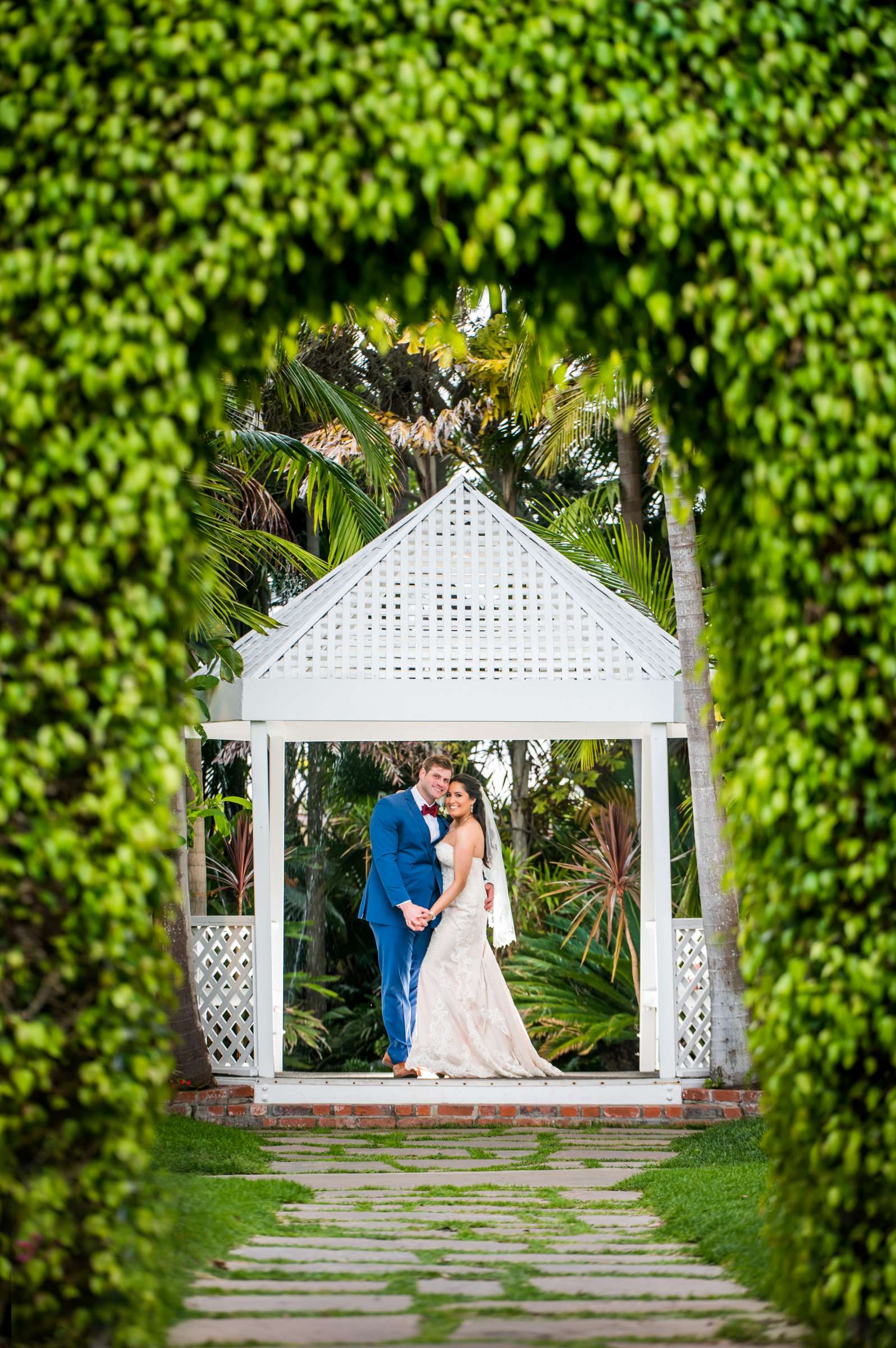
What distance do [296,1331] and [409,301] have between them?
2.95 meters

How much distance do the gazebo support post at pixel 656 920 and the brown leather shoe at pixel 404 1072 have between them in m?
1.64

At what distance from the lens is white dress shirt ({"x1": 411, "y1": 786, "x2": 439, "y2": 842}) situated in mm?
9508

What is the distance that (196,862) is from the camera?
10172 mm

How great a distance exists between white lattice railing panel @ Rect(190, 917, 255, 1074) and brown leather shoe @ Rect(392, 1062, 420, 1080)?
99 cm

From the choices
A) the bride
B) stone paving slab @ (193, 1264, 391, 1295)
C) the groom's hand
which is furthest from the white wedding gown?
stone paving slab @ (193, 1264, 391, 1295)

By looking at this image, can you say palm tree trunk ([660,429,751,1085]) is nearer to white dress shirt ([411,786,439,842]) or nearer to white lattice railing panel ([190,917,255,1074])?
white dress shirt ([411,786,439,842])

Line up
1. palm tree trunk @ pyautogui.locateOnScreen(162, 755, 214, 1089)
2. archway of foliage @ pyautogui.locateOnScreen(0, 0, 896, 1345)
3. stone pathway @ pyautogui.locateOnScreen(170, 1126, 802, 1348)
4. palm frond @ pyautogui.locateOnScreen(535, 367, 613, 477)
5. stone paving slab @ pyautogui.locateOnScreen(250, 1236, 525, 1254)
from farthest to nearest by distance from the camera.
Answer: palm frond @ pyautogui.locateOnScreen(535, 367, 613, 477) → palm tree trunk @ pyautogui.locateOnScreen(162, 755, 214, 1089) → stone paving slab @ pyautogui.locateOnScreen(250, 1236, 525, 1254) → stone pathway @ pyautogui.locateOnScreen(170, 1126, 802, 1348) → archway of foliage @ pyautogui.locateOnScreen(0, 0, 896, 1345)

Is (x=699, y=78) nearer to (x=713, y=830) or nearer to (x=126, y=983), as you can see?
(x=126, y=983)

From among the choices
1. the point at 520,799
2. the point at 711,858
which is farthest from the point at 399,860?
the point at 520,799

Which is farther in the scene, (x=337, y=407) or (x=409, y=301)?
(x=337, y=407)

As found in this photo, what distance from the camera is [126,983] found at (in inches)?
138

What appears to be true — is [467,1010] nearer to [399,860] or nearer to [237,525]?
[399,860]

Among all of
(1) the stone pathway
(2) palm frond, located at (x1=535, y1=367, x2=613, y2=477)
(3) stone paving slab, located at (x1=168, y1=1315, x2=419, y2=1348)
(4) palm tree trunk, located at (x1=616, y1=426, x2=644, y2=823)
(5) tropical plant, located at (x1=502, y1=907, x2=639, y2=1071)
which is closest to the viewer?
(3) stone paving slab, located at (x1=168, y1=1315, x2=419, y2=1348)

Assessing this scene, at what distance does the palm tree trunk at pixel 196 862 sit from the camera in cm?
1006
